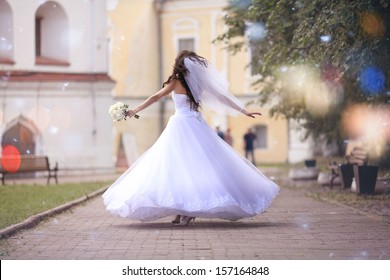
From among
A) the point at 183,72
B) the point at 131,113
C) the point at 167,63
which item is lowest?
the point at 131,113

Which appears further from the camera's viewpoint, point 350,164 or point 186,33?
point 186,33

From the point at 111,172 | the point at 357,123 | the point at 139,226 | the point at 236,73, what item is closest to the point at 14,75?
the point at 111,172

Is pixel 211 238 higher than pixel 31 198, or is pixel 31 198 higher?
pixel 211 238

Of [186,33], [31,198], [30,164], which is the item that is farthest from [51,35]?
[186,33]

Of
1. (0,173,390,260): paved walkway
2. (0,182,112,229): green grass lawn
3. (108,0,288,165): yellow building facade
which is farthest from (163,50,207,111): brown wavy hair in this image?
(108,0,288,165): yellow building facade

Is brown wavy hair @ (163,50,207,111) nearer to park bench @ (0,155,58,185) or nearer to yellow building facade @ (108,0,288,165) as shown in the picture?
park bench @ (0,155,58,185)

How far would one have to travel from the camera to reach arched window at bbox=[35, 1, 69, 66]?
3219 centimetres

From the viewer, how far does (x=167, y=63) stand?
48.9 meters

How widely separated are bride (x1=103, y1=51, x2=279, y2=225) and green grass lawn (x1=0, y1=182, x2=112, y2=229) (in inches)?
78.6

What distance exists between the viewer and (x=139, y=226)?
12594 millimetres

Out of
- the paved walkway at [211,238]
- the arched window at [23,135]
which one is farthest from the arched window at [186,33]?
the paved walkway at [211,238]

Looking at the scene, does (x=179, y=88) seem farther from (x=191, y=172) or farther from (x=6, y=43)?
(x=6, y=43)

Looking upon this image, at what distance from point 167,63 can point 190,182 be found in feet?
122
